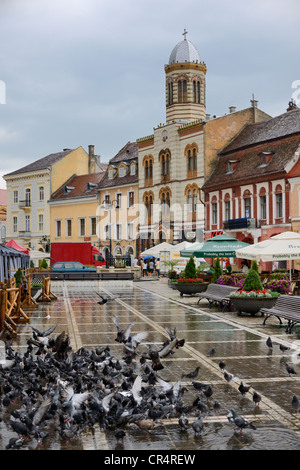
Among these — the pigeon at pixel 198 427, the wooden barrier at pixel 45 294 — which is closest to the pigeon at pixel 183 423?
the pigeon at pixel 198 427

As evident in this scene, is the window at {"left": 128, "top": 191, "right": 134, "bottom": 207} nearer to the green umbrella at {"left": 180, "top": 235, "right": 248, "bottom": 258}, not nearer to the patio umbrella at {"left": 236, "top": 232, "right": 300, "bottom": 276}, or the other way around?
the green umbrella at {"left": 180, "top": 235, "right": 248, "bottom": 258}

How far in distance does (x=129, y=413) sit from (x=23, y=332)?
7595mm

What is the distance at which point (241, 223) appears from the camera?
41406 mm

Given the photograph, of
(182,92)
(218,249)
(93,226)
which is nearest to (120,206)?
(93,226)

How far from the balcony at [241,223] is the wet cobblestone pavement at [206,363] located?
68.7 ft

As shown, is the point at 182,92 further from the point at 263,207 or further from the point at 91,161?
the point at 91,161

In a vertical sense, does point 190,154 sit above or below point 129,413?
above

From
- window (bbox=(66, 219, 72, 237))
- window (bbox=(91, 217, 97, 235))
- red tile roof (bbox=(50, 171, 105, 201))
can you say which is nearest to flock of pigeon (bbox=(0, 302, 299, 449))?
window (bbox=(91, 217, 97, 235))

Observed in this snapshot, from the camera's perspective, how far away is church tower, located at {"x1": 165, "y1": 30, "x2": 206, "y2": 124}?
5312 cm

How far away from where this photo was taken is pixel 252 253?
759 inches

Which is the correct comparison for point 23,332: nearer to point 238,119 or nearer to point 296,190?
point 296,190

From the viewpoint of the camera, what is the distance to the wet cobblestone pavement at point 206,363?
568 centimetres

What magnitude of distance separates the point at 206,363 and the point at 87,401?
3.40 metres

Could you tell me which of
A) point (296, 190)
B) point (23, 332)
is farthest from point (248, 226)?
point (23, 332)
